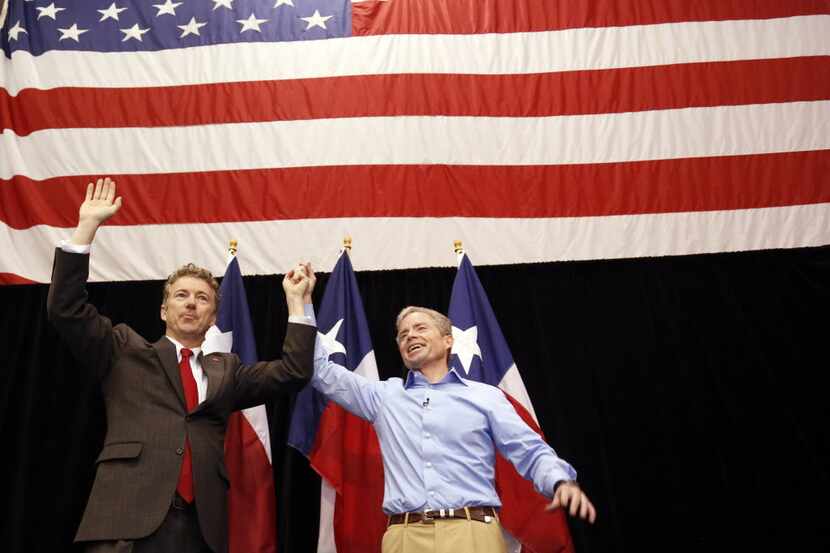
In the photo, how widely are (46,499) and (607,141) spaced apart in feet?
10.3

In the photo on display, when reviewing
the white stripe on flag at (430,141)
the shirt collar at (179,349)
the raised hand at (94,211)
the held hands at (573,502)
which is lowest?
the held hands at (573,502)

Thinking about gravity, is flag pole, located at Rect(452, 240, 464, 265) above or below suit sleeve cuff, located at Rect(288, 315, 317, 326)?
above

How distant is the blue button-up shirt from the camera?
7.55 feet

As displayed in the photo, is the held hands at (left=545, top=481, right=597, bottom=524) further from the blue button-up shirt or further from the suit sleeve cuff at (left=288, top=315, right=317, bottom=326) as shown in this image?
the suit sleeve cuff at (left=288, top=315, right=317, bottom=326)

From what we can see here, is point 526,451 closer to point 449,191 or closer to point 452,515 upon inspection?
point 452,515

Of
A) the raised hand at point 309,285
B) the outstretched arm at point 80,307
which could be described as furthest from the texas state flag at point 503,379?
the outstretched arm at point 80,307

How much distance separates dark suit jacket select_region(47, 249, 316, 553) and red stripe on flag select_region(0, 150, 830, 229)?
4.65ft

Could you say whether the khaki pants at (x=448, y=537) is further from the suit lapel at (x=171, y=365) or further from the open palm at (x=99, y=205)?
the open palm at (x=99, y=205)

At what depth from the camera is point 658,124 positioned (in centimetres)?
391

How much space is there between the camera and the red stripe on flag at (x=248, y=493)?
9.41 ft

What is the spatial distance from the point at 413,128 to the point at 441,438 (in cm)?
197

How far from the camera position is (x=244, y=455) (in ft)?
9.93

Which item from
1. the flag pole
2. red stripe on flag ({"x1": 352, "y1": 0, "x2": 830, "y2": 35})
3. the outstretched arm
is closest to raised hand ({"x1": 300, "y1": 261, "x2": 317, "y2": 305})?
the outstretched arm

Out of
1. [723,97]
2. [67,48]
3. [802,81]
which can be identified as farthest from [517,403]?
[67,48]
